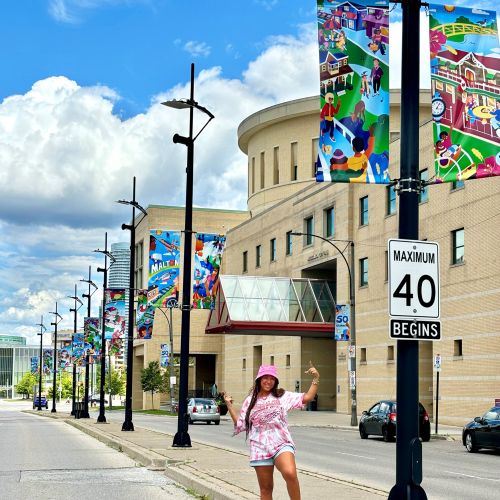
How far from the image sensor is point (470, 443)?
90.1ft

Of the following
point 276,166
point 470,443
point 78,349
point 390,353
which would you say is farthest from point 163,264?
point 276,166

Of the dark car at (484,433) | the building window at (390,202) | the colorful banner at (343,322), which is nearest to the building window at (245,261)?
the building window at (390,202)

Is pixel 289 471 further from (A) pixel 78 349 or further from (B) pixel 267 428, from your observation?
(A) pixel 78 349

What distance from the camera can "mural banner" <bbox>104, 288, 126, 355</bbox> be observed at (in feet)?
146

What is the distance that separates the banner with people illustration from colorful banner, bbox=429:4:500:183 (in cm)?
54

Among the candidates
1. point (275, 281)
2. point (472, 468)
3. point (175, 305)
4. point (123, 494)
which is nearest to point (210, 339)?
point (275, 281)

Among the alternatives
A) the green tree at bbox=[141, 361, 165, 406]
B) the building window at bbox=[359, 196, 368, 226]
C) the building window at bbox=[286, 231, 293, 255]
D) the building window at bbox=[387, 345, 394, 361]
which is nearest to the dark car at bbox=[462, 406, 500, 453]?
the building window at bbox=[387, 345, 394, 361]

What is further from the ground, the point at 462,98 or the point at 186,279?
the point at 462,98

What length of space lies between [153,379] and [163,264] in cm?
6149

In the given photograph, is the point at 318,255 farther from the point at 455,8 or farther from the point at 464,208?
the point at 455,8

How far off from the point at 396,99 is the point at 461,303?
32.0 m

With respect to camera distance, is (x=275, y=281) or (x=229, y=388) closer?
(x=275, y=281)

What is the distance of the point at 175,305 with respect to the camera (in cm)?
3375

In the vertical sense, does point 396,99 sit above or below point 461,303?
above
